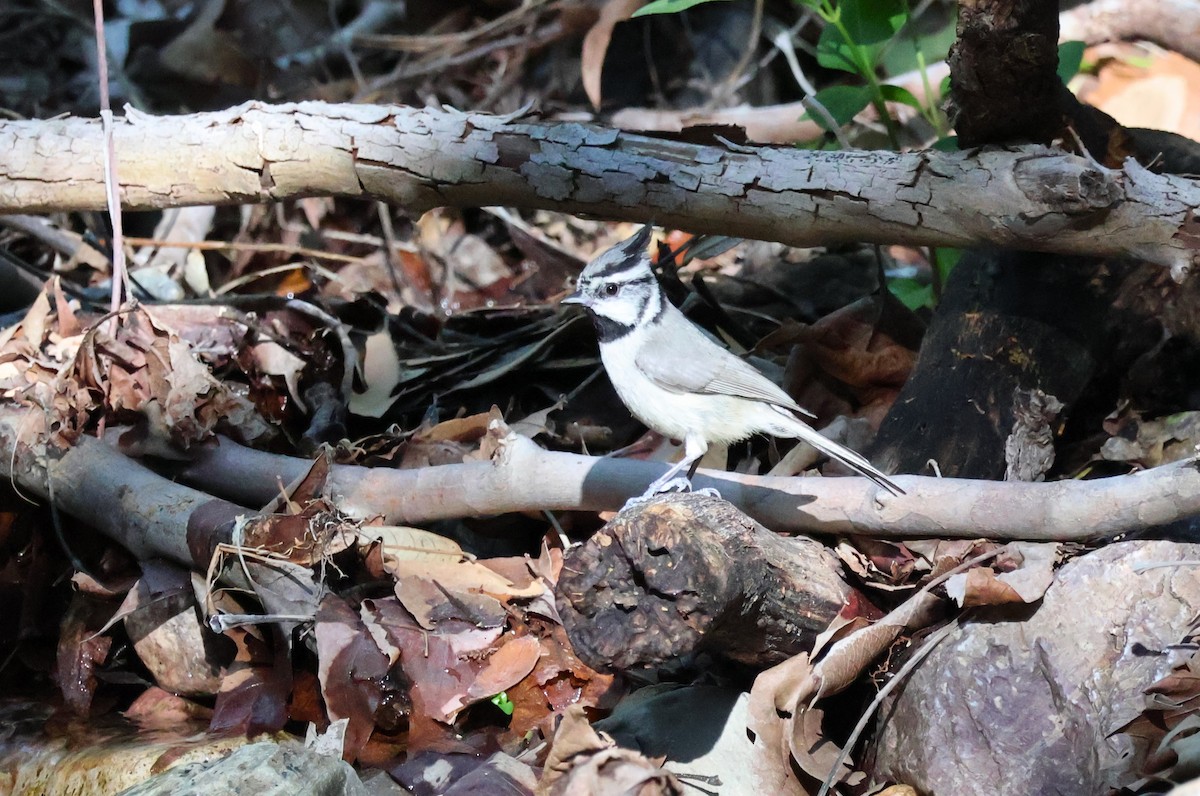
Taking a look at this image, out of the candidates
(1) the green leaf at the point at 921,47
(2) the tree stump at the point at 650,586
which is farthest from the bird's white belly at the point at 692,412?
(1) the green leaf at the point at 921,47

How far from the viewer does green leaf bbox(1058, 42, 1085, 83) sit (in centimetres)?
425

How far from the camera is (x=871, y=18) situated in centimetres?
442

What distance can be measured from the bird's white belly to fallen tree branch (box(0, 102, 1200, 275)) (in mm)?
644

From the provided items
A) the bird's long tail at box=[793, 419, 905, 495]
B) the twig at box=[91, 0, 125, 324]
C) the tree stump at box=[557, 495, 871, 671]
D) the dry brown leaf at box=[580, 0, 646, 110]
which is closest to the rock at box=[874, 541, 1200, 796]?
the bird's long tail at box=[793, 419, 905, 495]

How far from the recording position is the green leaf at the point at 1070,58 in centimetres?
425

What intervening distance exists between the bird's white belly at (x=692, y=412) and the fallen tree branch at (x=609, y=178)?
A: 0.64m

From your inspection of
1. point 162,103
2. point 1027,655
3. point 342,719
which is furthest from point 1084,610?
point 162,103

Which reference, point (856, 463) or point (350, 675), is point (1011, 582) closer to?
point (856, 463)

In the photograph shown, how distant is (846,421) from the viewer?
3986 millimetres

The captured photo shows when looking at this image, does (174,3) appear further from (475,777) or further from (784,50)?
(475,777)

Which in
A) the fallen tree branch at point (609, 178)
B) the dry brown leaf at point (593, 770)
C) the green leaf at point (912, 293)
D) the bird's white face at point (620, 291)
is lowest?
the green leaf at point (912, 293)

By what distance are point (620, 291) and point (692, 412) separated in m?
0.51

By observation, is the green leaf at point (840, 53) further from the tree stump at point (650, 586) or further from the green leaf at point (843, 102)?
the tree stump at point (650, 586)

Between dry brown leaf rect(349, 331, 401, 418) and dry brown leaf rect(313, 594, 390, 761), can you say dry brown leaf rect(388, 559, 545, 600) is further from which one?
dry brown leaf rect(349, 331, 401, 418)
